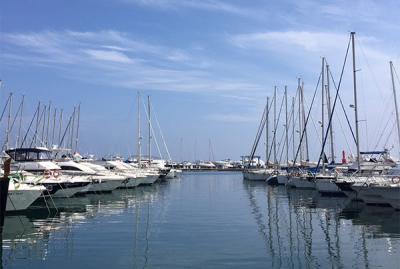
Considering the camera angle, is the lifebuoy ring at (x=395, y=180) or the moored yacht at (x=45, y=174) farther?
the moored yacht at (x=45, y=174)

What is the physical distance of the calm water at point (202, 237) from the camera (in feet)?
60.4

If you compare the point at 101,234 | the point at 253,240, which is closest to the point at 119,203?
the point at 101,234

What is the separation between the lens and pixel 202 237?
77.7 feet

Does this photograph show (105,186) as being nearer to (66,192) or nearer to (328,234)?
(66,192)

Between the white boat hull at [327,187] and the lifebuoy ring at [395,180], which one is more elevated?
the lifebuoy ring at [395,180]

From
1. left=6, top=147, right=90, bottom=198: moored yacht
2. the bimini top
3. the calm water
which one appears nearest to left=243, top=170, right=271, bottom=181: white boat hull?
left=6, top=147, right=90, bottom=198: moored yacht

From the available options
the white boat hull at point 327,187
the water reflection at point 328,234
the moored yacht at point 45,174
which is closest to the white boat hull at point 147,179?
the moored yacht at point 45,174

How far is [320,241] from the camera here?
22875 mm

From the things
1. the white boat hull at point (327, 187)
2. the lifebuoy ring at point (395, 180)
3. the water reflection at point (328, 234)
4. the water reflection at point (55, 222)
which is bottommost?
the water reflection at point (328, 234)

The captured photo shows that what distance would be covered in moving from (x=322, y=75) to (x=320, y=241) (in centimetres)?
4118

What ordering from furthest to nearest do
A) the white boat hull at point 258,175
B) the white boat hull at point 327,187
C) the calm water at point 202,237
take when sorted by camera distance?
the white boat hull at point 258,175 < the white boat hull at point 327,187 < the calm water at point 202,237

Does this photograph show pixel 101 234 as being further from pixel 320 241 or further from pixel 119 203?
pixel 119 203

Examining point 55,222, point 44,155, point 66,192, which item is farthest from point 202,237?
point 44,155

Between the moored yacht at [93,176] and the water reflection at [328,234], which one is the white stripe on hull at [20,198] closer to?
the water reflection at [328,234]
